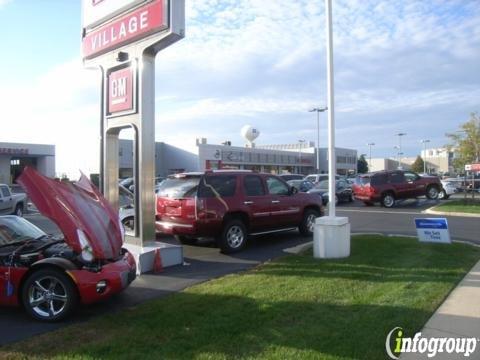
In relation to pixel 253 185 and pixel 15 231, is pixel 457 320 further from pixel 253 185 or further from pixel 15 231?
pixel 253 185

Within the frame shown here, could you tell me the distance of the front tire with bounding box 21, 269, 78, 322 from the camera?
586 centimetres

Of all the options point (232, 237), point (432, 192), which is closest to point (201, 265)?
point (232, 237)

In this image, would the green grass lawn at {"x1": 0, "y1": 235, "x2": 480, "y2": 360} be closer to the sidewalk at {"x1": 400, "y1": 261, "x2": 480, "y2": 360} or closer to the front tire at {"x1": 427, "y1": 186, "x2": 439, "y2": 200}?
the sidewalk at {"x1": 400, "y1": 261, "x2": 480, "y2": 360}

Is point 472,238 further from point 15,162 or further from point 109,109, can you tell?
point 15,162

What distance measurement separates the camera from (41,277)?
5969 millimetres

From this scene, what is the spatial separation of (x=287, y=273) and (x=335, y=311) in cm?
225

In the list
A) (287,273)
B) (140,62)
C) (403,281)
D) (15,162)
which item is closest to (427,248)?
(403,281)

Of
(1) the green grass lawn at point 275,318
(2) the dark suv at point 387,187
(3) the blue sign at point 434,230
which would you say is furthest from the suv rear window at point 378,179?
(1) the green grass lawn at point 275,318

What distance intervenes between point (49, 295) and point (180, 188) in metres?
4.96

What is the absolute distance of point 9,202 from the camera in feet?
63.3

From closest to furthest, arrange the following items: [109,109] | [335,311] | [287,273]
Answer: [335,311] < [287,273] < [109,109]

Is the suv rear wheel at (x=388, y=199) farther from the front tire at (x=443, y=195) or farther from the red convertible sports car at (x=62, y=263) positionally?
the red convertible sports car at (x=62, y=263)

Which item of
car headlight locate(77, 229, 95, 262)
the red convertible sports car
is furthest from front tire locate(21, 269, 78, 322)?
car headlight locate(77, 229, 95, 262)

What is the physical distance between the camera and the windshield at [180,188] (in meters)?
10.5
